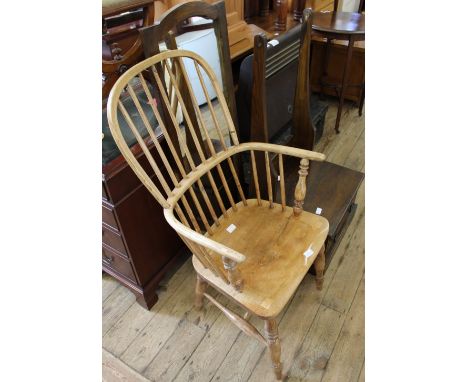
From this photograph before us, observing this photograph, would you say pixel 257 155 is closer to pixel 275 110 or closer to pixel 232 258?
pixel 275 110

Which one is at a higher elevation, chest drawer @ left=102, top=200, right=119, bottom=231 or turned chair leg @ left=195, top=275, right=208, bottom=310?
chest drawer @ left=102, top=200, right=119, bottom=231

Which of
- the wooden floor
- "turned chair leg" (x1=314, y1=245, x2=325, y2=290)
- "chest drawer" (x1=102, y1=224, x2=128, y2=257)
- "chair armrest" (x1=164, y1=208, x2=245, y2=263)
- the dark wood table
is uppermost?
the dark wood table

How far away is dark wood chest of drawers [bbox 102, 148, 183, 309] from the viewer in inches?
45.0

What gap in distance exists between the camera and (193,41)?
4.83 feet

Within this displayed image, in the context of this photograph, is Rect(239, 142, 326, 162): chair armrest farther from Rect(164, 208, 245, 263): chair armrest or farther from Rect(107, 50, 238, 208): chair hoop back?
Rect(164, 208, 245, 263): chair armrest

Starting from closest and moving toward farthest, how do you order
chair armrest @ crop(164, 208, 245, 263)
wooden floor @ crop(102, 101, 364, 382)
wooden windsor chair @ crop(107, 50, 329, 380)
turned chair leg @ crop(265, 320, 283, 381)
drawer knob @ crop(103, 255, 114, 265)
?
chair armrest @ crop(164, 208, 245, 263), wooden windsor chair @ crop(107, 50, 329, 380), turned chair leg @ crop(265, 320, 283, 381), wooden floor @ crop(102, 101, 364, 382), drawer knob @ crop(103, 255, 114, 265)

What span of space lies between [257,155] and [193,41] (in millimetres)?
601

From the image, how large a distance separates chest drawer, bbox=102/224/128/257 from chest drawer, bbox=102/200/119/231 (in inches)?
1.4

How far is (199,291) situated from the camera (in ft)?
4.53

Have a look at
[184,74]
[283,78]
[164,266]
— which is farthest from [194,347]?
[283,78]

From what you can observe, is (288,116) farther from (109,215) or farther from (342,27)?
(109,215)

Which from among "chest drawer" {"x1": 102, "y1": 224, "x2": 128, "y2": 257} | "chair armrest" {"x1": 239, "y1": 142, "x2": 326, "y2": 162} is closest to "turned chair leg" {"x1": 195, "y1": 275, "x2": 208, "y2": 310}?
"chest drawer" {"x1": 102, "y1": 224, "x2": 128, "y2": 257}

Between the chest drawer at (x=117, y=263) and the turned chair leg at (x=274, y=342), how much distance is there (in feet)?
2.12

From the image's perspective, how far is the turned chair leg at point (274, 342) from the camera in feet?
3.49
